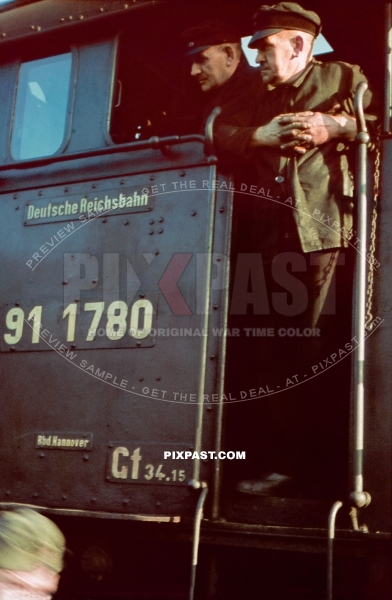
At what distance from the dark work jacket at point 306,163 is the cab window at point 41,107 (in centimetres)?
91

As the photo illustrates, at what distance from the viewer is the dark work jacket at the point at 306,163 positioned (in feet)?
9.94

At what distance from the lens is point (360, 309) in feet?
9.21

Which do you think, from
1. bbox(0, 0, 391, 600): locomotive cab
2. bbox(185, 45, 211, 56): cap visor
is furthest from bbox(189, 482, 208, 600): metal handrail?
bbox(185, 45, 211, 56): cap visor

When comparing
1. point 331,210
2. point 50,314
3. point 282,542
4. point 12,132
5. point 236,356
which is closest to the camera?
point 282,542

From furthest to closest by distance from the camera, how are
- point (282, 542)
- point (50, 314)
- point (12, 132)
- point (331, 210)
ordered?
1. point (12, 132)
2. point (50, 314)
3. point (331, 210)
4. point (282, 542)

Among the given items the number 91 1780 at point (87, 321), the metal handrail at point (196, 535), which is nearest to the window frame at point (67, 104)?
the number 91 1780 at point (87, 321)

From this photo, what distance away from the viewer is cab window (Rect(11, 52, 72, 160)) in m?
3.74

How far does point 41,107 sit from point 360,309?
1954 millimetres

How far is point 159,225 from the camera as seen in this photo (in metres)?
3.36

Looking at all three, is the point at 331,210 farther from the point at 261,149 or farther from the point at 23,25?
the point at 23,25

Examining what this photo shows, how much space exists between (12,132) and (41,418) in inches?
57.4

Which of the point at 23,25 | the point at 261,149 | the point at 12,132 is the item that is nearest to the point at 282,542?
the point at 261,149

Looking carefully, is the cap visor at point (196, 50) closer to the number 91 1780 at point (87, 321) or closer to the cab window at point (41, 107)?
the cab window at point (41, 107)

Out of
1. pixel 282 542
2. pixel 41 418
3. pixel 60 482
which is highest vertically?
pixel 41 418
